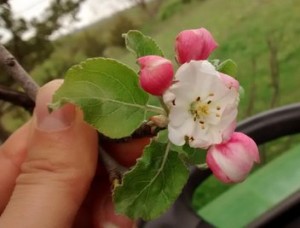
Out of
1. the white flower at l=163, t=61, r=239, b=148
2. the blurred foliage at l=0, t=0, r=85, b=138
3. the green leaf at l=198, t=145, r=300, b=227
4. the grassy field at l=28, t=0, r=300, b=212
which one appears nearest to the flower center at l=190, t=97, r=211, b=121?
the white flower at l=163, t=61, r=239, b=148

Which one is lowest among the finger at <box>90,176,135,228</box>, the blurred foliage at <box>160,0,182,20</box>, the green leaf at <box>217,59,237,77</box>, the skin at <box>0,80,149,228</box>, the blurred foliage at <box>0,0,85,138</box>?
the blurred foliage at <box>160,0,182,20</box>

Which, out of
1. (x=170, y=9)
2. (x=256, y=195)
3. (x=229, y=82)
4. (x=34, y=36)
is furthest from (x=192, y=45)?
(x=170, y=9)

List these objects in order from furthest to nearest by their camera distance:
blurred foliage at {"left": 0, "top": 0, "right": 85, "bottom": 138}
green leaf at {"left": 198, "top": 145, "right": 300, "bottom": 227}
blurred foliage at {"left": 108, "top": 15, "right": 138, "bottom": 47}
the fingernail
Result: blurred foliage at {"left": 108, "top": 15, "right": 138, "bottom": 47} → blurred foliage at {"left": 0, "top": 0, "right": 85, "bottom": 138} → green leaf at {"left": 198, "top": 145, "right": 300, "bottom": 227} → the fingernail

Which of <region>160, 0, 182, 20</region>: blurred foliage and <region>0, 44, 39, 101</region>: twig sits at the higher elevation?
<region>0, 44, 39, 101</region>: twig

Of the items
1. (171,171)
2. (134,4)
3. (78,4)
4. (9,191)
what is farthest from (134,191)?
(134,4)

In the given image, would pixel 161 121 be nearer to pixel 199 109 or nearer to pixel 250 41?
pixel 199 109

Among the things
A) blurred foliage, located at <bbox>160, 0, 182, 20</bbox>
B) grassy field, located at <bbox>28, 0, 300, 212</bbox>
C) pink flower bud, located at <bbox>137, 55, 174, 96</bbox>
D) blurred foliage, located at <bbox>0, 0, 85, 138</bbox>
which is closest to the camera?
pink flower bud, located at <bbox>137, 55, 174, 96</bbox>

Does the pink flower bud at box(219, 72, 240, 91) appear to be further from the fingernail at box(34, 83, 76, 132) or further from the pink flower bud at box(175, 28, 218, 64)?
the fingernail at box(34, 83, 76, 132)

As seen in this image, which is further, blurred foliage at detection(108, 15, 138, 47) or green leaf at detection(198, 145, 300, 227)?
blurred foliage at detection(108, 15, 138, 47)
